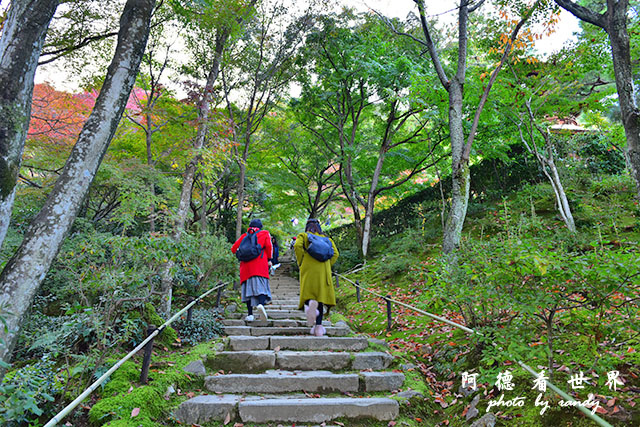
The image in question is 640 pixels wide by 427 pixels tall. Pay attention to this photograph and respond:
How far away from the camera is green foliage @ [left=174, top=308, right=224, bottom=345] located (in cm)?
532

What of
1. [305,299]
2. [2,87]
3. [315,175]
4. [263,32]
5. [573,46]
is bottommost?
[305,299]

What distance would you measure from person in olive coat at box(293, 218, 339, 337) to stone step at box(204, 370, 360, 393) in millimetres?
1474

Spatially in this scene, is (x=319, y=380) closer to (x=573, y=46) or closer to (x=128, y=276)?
(x=128, y=276)

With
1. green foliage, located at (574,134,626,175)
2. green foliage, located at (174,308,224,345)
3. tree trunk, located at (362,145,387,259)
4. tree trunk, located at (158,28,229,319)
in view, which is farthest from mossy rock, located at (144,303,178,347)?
green foliage, located at (574,134,626,175)

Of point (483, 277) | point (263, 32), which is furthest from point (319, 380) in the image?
point (263, 32)

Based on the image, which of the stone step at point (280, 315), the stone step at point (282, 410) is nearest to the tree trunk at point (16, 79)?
the stone step at point (282, 410)

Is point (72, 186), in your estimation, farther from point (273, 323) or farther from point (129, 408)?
point (273, 323)

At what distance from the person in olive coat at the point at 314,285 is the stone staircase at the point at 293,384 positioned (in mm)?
445

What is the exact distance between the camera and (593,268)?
8.03ft

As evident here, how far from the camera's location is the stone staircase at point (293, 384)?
3344 mm

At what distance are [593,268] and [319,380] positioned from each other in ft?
9.66

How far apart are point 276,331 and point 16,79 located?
4734mm

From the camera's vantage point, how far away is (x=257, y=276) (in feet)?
20.4

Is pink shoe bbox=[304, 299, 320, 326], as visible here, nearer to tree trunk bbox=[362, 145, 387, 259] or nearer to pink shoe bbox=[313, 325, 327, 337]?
pink shoe bbox=[313, 325, 327, 337]
